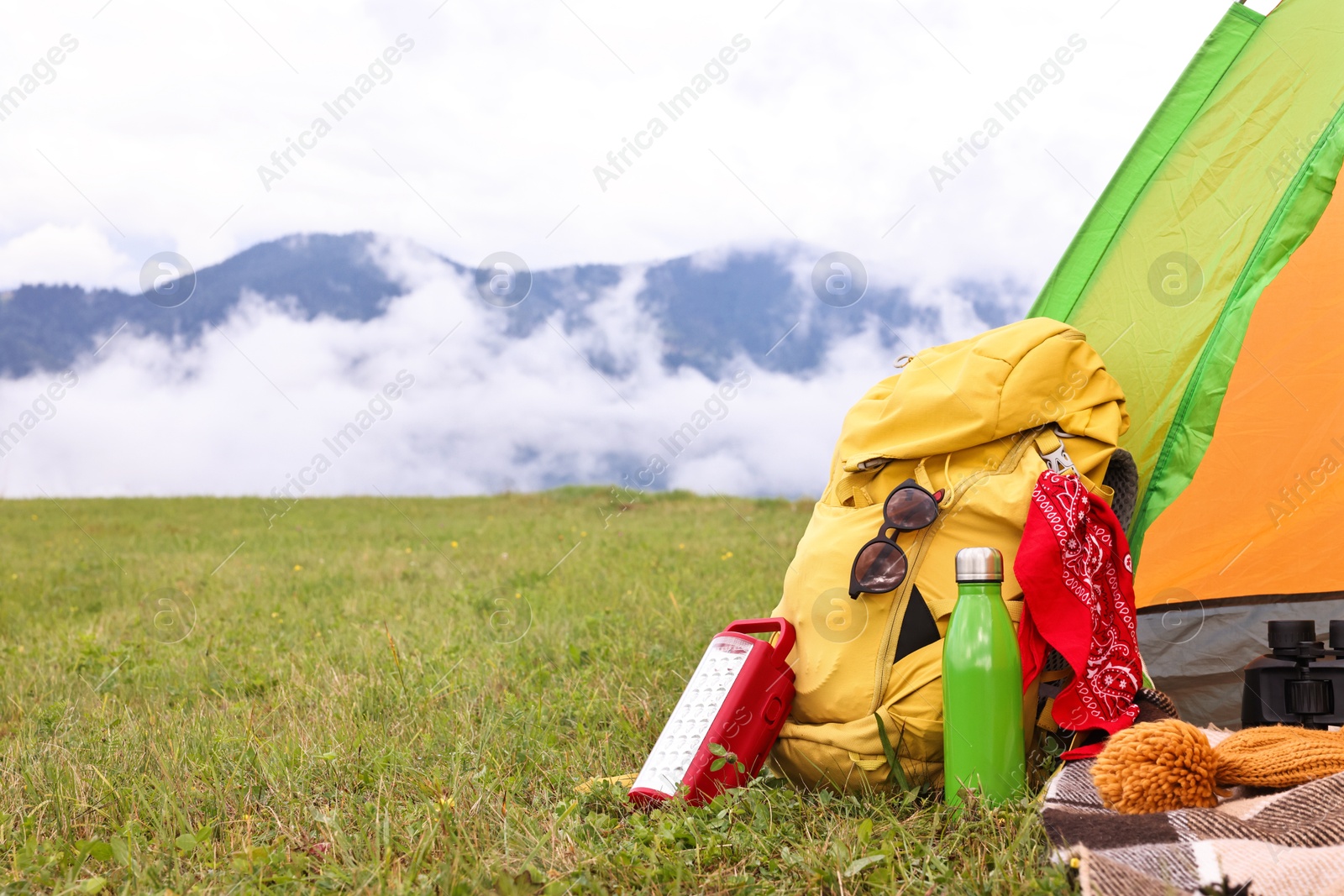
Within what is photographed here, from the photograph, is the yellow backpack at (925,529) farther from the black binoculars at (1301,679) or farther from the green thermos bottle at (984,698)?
the black binoculars at (1301,679)

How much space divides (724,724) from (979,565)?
26.3 inches

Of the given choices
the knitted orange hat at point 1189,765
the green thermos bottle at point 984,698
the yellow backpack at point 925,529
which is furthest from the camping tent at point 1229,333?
the green thermos bottle at point 984,698

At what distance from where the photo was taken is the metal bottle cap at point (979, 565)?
1992mm

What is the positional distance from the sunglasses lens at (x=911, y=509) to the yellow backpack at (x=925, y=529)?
0.06 meters

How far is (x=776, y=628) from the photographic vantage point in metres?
2.29

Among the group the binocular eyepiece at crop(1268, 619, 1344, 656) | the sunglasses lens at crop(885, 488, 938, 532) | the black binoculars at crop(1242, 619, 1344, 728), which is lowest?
the black binoculars at crop(1242, 619, 1344, 728)

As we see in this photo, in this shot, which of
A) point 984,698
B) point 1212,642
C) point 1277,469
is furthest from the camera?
point 1212,642

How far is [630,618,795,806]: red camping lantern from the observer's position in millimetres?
2086

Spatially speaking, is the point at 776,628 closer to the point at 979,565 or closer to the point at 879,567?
the point at 879,567

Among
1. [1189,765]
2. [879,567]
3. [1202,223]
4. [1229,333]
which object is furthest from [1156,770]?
[1202,223]

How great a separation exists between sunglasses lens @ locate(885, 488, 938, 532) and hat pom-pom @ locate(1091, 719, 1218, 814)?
1.92ft

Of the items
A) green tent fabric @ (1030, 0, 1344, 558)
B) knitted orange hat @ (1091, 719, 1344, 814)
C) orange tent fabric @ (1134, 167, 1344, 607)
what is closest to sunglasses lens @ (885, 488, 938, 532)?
knitted orange hat @ (1091, 719, 1344, 814)

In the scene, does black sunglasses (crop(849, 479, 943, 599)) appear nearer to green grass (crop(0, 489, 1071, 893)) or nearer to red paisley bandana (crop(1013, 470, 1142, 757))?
red paisley bandana (crop(1013, 470, 1142, 757))

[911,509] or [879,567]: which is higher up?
[911,509]
